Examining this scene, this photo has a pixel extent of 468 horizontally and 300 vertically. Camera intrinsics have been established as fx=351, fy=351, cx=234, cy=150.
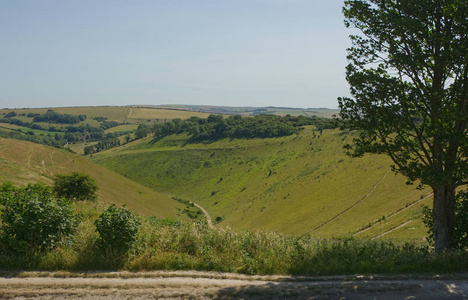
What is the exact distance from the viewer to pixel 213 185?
110312 mm

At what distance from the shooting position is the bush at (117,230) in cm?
1074

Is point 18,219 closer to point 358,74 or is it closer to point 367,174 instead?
point 358,74

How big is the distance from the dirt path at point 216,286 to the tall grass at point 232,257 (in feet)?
1.55

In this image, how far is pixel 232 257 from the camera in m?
11.0

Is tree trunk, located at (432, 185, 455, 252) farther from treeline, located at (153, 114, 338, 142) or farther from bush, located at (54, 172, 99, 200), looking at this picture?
treeline, located at (153, 114, 338, 142)

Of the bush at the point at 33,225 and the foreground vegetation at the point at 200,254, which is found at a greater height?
the bush at the point at 33,225

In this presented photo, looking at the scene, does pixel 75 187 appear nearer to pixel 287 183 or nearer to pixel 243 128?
pixel 287 183

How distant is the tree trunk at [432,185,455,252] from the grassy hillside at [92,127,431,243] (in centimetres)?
631

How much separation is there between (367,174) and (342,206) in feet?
33.3

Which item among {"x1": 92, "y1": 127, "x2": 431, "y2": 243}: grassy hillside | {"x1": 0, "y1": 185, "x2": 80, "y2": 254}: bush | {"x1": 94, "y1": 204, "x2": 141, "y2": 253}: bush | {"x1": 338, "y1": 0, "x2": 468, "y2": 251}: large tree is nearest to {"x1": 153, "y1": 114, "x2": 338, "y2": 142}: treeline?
{"x1": 92, "y1": 127, "x2": 431, "y2": 243}: grassy hillside

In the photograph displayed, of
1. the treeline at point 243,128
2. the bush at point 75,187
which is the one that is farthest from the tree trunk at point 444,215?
the treeline at point 243,128

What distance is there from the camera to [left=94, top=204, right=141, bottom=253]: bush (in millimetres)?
10742

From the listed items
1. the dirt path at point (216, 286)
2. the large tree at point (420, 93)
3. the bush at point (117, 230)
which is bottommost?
the dirt path at point (216, 286)

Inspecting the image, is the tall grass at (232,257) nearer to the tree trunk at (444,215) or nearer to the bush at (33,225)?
the bush at (33,225)
